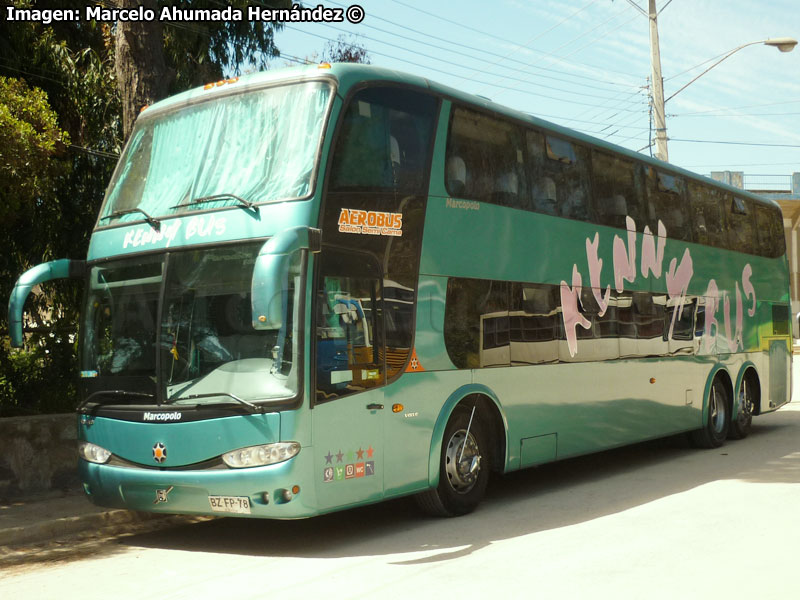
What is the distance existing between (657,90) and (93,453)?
17545 millimetres

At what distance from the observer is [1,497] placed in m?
10.4

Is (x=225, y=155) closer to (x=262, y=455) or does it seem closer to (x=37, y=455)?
→ (x=262, y=455)

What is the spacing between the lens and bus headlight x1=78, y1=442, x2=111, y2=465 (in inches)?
331

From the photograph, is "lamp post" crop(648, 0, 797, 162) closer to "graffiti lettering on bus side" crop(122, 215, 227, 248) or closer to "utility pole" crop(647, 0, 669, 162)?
"utility pole" crop(647, 0, 669, 162)

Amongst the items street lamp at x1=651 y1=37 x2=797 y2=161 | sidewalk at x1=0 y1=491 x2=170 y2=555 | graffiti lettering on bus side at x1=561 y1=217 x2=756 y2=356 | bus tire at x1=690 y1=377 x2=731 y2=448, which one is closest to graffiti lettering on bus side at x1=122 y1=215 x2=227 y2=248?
sidewalk at x1=0 y1=491 x2=170 y2=555

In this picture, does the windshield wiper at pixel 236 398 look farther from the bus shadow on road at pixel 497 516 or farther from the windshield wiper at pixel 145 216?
the windshield wiper at pixel 145 216

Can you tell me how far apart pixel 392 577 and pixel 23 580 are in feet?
9.33

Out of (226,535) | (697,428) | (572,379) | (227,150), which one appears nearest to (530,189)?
(572,379)

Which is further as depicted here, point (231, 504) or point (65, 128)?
point (65, 128)

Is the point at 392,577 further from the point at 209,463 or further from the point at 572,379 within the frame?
the point at 572,379

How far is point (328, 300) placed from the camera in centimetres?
797

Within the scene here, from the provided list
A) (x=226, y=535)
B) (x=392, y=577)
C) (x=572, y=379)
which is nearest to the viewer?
(x=392, y=577)

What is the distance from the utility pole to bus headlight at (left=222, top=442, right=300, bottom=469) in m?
15.9

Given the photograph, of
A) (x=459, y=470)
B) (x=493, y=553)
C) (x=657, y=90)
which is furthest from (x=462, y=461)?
→ (x=657, y=90)
